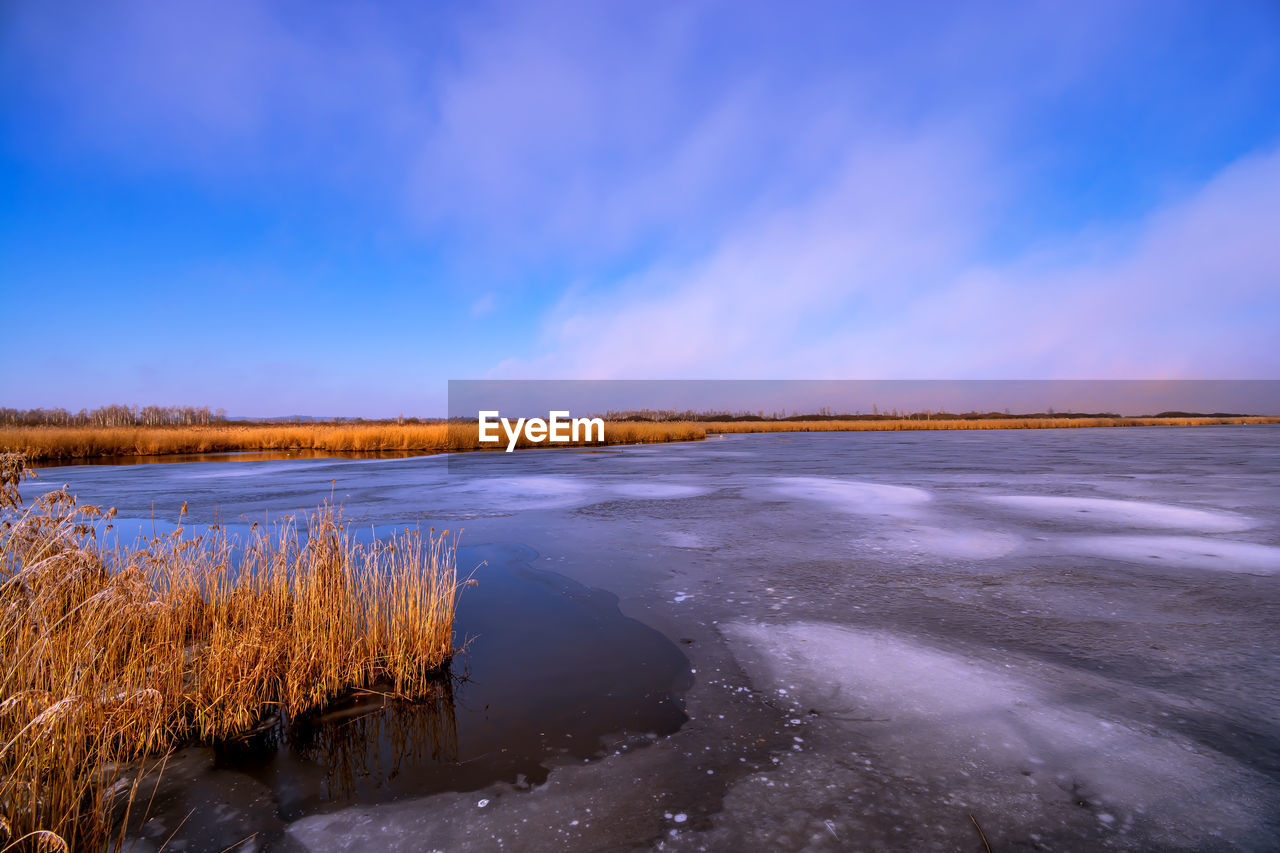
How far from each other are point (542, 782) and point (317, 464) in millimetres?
21198

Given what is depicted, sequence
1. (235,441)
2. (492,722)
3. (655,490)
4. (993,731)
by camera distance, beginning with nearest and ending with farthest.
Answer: (993,731) → (492,722) → (655,490) → (235,441)

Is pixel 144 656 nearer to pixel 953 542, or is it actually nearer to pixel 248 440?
pixel 953 542

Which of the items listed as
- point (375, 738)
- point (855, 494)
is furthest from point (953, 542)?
point (375, 738)

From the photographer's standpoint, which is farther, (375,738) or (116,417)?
(116,417)

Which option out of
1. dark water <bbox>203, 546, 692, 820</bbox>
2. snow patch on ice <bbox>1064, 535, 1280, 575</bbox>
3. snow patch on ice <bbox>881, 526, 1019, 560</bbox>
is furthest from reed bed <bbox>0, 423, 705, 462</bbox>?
dark water <bbox>203, 546, 692, 820</bbox>

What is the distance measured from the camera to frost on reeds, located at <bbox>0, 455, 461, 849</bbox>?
8.41 ft

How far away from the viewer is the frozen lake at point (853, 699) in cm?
252

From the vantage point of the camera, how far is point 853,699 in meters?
3.55

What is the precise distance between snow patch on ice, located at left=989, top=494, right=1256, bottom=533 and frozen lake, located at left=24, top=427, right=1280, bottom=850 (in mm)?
131

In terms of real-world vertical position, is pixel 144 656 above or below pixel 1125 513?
above

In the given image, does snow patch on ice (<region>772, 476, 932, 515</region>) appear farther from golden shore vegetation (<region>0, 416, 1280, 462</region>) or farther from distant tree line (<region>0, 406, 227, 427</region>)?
distant tree line (<region>0, 406, 227, 427</region>)

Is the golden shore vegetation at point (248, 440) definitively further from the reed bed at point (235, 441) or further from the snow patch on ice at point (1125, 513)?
the snow patch on ice at point (1125, 513)

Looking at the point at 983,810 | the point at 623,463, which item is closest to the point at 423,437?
the point at 623,463

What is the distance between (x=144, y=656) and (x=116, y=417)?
68.8 m
